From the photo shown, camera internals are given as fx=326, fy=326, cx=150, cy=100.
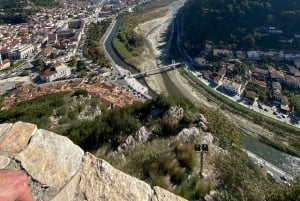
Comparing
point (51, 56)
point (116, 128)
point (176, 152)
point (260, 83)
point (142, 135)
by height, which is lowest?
point (51, 56)

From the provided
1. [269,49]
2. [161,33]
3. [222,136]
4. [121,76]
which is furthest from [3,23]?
[222,136]

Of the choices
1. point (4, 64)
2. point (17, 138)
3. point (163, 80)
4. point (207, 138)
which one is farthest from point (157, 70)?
point (17, 138)

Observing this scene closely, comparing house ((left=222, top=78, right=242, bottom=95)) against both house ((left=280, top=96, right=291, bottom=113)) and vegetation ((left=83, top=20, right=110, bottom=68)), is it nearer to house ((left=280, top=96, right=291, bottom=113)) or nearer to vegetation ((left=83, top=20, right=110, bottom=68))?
house ((left=280, top=96, right=291, bottom=113))

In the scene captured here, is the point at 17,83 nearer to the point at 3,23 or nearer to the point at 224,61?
the point at 224,61

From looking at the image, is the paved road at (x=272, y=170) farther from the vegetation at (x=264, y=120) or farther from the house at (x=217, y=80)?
the house at (x=217, y=80)

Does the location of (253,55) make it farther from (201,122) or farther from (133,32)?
(201,122)

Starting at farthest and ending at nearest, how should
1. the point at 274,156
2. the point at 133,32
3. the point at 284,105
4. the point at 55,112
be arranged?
the point at 133,32
the point at 284,105
the point at 274,156
the point at 55,112

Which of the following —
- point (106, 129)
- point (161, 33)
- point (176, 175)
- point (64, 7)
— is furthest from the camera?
point (64, 7)
